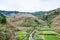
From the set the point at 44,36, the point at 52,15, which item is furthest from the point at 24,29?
the point at 52,15

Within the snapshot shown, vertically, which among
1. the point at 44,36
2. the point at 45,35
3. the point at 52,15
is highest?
the point at 44,36

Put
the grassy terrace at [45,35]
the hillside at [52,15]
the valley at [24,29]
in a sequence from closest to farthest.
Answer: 1. the valley at [24,29]
2. the grassy terrace at [45,35]
3. the hillside at [52,15]

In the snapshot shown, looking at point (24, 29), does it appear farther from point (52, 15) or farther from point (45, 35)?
point (52, 15)

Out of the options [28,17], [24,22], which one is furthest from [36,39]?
[28,17]

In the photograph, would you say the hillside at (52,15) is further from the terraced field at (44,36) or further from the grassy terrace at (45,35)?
the terraced field at (44,36)

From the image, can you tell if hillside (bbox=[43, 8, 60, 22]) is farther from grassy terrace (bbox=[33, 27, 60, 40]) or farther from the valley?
grassy terrace (bbox=[33, 27, 60, 40])

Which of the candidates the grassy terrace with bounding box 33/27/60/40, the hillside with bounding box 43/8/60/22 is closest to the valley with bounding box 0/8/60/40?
the grassy terrace with bounding box 33/27/60/40

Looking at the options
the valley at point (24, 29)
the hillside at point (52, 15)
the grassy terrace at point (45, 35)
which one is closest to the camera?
the valley at point (24, 29)

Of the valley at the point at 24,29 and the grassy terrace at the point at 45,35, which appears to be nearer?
the valley at the point at 24,29

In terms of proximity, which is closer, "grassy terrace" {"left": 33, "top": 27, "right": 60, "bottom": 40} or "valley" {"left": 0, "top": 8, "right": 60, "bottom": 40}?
"valley" {"left": 0, "top": 8, "right": 60, "bottom": 40}

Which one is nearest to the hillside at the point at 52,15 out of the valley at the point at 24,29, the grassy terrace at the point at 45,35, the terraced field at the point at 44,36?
the valley at the point at 24,29

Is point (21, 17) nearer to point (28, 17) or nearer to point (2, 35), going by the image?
point (28, 17)

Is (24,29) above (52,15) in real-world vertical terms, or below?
above
